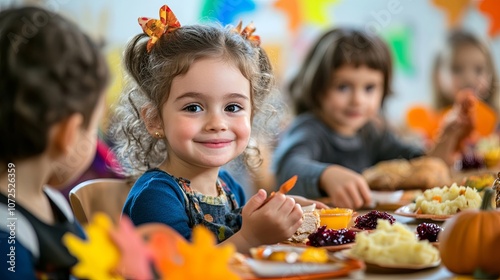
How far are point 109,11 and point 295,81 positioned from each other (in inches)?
46.7

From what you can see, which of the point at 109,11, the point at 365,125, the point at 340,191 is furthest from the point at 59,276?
the point at 109,11

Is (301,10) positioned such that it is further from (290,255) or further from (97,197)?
(290,255)

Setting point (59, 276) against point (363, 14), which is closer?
point (59, 276)

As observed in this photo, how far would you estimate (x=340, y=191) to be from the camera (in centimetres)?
193

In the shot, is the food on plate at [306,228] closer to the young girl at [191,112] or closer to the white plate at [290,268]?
the young girl at [191,112]

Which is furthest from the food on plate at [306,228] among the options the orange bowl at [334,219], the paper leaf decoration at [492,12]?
the paper leaf decoration at [492,12]

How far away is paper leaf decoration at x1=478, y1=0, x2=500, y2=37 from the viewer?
464cm

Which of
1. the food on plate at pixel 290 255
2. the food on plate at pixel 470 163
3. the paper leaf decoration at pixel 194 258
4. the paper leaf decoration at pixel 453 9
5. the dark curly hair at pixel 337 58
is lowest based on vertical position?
the food on plate at pixel 470 163

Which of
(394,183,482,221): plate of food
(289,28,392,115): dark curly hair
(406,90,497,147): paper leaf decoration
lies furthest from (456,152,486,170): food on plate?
(394,183,482,221): plate of food

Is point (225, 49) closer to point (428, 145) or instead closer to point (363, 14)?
point (428, 145)

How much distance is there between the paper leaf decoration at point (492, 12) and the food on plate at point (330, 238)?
3.67m

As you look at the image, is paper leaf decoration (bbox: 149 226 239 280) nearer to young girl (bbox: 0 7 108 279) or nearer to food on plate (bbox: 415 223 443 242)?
young girl (bbox: 0 7 108 279)

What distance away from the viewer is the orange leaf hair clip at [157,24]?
1.43m

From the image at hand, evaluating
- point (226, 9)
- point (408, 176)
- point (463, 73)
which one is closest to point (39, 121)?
point (408, 176)
